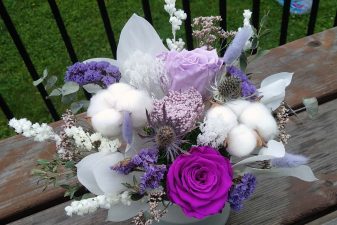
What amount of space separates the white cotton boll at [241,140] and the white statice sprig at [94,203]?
0.16 meters

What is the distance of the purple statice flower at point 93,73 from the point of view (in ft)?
2.29

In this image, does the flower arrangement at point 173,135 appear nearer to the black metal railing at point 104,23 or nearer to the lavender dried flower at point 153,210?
the lavender dried flower at point 153,210

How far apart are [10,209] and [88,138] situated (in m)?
0.37

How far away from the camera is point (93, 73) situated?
70cm

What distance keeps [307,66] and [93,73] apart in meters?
0.65

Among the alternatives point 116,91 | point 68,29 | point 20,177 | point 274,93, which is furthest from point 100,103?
point 68,29

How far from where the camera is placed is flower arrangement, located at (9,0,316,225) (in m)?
0.65

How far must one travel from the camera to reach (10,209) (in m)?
0.96

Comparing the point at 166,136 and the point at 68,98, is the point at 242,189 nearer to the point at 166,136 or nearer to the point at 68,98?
the point at 166,136

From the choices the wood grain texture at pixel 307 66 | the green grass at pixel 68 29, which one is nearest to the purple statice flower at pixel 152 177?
the wood grain texture at pixel 307 66

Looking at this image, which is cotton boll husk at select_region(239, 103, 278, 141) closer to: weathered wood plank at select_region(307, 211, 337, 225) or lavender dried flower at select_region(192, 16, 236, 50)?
lavender dried flower at select_region(192, 16, 236, 50)

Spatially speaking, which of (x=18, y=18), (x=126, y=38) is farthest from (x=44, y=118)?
(x=126, y=38)

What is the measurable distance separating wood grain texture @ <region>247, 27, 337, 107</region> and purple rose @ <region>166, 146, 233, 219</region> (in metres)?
0.47

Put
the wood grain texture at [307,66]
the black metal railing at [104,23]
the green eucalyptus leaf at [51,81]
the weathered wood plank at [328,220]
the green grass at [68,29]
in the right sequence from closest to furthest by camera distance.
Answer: the green eucalyptus leaf at [51,81] < the weathered wood plank at [328,220] < the wood grain texture at [307,66] < the black metal railing at [104,23] < the green grass at [68,29]
